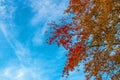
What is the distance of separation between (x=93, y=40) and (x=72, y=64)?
2.38m

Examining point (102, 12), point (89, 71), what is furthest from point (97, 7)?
point (89, 71)

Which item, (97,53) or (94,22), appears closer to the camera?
(94,22)

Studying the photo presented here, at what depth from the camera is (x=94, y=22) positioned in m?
19.3

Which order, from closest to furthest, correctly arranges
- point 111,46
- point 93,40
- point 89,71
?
point 111,46, point 93,40, point 89,71

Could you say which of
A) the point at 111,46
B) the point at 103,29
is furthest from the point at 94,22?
the point at 111,46

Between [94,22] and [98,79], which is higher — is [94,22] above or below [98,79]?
above

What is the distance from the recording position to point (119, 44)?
20.0 meters

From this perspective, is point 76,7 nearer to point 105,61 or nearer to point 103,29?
point 103,29

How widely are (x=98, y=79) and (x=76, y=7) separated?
527cm

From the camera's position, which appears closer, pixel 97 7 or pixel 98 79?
pixel 97 7

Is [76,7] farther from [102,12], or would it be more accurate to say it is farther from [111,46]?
[111,46]

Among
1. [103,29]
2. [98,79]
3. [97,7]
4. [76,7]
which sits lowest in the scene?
[98,79]

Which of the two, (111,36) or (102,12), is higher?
(102,12)

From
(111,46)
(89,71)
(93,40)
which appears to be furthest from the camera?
(89,71)
